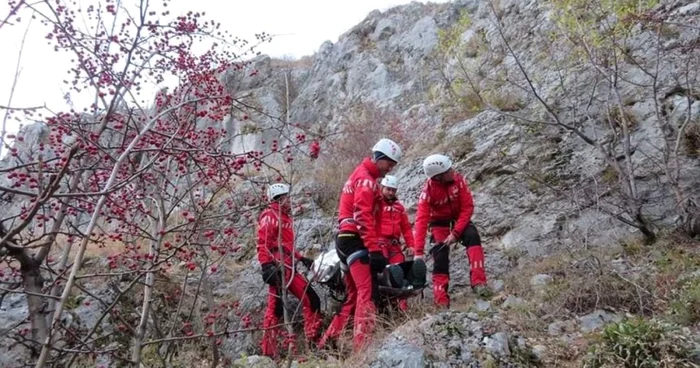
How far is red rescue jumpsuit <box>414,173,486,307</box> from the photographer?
5684mm

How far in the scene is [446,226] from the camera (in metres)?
6.13

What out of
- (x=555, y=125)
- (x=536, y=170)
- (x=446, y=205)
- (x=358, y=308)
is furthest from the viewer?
(x=536, y=170)

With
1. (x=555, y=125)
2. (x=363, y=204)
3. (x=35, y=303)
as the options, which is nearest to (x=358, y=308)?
(x=363, y=204)

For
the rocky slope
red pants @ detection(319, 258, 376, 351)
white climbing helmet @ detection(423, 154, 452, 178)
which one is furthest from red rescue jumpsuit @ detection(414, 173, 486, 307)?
red pants @ detection(319, 258, 376, 351)

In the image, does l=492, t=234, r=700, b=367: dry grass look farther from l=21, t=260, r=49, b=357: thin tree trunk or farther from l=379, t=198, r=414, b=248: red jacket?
l=21, t=260, r=49, b=357: thin tree trunk

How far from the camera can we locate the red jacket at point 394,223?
6.54 metres

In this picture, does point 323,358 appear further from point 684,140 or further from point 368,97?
point 368,97

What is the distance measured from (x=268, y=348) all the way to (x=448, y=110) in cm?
725

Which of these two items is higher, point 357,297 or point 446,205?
point 446,205

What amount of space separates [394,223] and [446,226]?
2.40ft

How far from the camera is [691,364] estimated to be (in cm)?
346

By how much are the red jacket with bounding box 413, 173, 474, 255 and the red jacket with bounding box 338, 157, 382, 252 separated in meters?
0.59

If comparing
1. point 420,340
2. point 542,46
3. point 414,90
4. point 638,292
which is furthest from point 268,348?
point 414,90

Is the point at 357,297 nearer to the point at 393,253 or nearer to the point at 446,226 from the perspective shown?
the point at 393,253
